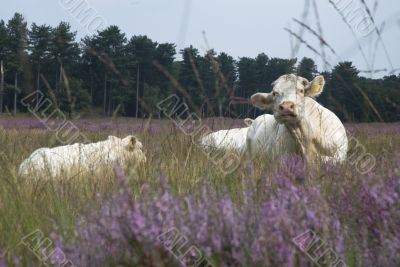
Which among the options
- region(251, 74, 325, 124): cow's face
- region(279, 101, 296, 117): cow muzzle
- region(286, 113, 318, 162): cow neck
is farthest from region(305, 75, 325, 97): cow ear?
region(279, 101, 296, 117): cow muzzle

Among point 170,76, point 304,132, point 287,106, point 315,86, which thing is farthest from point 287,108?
point 170,76

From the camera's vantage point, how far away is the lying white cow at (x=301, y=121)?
20.6ft

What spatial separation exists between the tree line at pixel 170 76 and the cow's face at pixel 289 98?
22cm

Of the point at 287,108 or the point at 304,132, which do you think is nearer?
the point at 287,108

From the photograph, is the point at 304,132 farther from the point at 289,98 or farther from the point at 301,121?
the point at 289,98

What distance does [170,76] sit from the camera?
4070 millimetres

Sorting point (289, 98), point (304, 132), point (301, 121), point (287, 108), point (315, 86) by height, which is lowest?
point (304, 132)

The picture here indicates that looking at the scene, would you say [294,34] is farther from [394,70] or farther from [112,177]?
[112,177]

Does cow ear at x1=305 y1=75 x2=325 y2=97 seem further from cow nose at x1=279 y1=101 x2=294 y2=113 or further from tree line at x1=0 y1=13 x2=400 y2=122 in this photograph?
cow nose at x1=279 y1=101 x2=294 y2=113

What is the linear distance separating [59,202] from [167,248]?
146 cm

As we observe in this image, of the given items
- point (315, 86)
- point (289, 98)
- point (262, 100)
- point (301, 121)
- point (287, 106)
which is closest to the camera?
point (287, 106)

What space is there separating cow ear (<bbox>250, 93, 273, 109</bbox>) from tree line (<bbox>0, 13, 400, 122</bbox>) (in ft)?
0.96

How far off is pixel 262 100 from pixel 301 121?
2.63 feet

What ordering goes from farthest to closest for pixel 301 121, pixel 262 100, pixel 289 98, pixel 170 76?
pixel 262 100 < pixel 301 121 < pixel 289 98 < pixel 170 76
